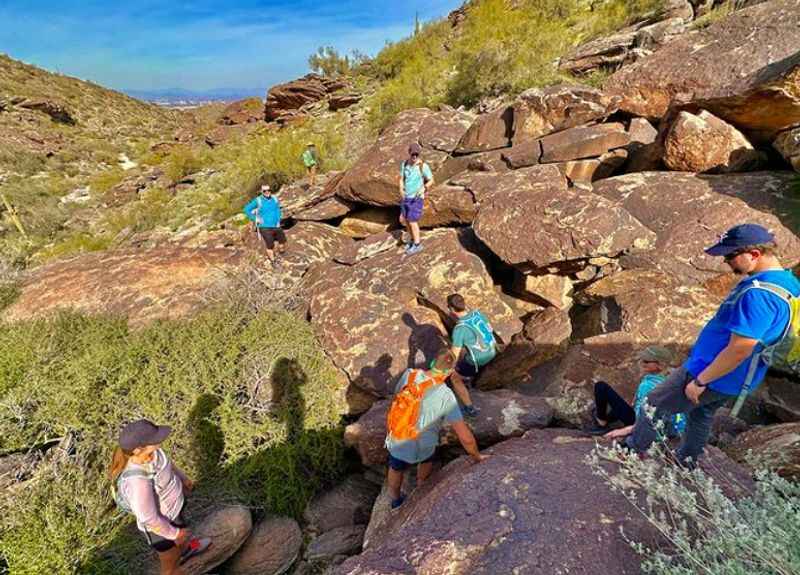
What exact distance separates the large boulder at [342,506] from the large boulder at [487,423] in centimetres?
74

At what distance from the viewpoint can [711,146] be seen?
22.7ft

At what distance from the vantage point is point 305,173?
13.9 meters

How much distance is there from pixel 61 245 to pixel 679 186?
23097 millimetres

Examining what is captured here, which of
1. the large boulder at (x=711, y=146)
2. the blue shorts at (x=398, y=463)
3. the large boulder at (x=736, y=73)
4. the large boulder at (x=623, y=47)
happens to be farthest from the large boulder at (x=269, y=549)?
the large boulder at (x=623, y=47)

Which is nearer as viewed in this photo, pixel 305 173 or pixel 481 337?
pixel 481 337

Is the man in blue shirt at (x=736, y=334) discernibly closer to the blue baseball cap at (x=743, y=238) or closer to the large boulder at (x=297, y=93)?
the blue baseball cap at (x=743, y=238)

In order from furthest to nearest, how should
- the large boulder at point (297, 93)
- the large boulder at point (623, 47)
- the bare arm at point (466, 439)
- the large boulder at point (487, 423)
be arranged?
the large boulder at point (297, 93) → the large boulder at point (623, 47) → the large boulder at point (487, 423) → the bare arm at point (466, 439)

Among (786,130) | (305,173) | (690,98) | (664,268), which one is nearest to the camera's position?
(664,268)

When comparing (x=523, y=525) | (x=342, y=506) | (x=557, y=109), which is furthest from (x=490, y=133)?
(x=523, y=525)

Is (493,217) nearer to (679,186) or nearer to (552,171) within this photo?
(552,171)

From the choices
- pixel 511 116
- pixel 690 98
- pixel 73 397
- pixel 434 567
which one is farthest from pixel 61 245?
pixel 690 98

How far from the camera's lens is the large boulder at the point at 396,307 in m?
6.02

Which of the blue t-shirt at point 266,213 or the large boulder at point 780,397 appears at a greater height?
the blue t-shirt at point 266,213

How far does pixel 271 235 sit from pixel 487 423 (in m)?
6.14
